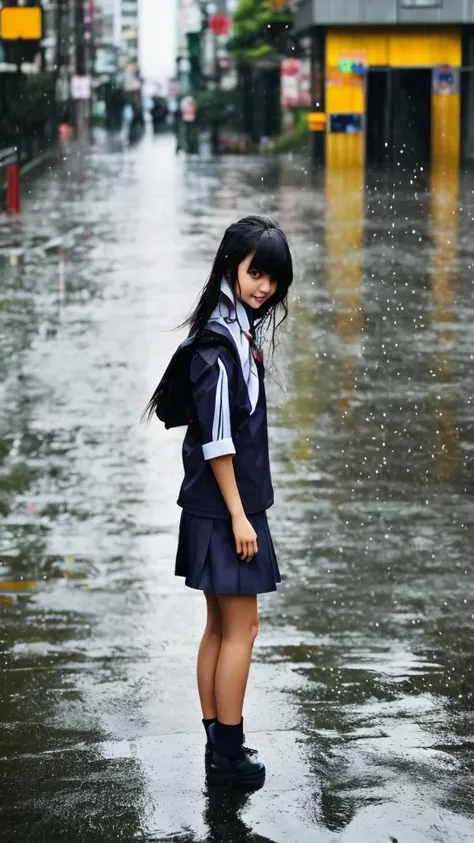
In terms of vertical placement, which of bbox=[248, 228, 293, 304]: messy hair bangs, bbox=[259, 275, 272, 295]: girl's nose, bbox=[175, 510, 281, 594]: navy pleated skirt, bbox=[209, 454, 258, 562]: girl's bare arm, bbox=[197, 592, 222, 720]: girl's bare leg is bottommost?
bbox=[197, 592, 222, 720]: girl's bare leg

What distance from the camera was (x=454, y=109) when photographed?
42.3 metres

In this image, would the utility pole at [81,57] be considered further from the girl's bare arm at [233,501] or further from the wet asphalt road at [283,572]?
the girl's bare arm at [233,501]

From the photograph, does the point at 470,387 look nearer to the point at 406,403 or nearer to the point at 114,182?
the point at 406,403

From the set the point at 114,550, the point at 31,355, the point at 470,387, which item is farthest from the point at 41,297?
the point at 114,550

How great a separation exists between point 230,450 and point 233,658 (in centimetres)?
62

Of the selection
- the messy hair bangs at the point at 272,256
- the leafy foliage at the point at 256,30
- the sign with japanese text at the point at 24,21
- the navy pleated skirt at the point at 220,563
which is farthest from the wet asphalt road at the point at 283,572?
the leafy foliage at the point at 256,30

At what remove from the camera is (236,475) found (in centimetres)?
383

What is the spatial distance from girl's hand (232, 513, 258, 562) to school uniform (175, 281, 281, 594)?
6 centimetres

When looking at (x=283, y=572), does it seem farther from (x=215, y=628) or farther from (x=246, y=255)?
(x=246, y=255)

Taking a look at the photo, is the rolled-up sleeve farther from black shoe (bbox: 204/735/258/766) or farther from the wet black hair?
black shoe (bbox: 204/735/258/766)

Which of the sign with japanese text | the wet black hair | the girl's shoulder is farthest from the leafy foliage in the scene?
the girl's shoulder

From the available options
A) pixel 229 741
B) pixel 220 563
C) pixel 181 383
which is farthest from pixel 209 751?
pixel 181 383

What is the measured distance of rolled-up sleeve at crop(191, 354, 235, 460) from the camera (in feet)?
12.1

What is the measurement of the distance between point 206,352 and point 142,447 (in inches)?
210
